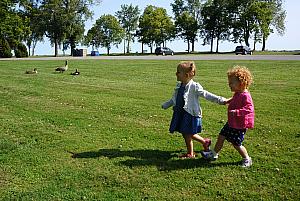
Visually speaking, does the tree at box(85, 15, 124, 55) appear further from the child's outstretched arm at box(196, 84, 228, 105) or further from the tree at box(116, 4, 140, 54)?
the child's outstretched arm at box(196, 84, 228, 105)

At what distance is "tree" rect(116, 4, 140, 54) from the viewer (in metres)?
101

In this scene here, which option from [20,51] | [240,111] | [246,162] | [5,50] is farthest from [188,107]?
[20,51]

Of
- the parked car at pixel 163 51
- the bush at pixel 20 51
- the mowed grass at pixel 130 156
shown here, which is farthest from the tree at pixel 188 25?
the mowed grass at pixel 130 156

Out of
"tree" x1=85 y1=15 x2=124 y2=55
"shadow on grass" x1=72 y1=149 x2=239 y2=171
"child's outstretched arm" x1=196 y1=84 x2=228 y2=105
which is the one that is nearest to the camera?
"shadow on grass" x1=72 y1=149 x2=239 y2=171

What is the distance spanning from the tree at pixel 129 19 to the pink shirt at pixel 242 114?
96292 millimetres

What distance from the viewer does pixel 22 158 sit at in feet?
19.4

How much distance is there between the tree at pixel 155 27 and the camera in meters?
87.5

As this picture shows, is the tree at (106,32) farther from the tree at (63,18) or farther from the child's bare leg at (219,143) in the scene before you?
the child's bare leg at (219,143)

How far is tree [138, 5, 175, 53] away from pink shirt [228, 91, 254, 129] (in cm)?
8307

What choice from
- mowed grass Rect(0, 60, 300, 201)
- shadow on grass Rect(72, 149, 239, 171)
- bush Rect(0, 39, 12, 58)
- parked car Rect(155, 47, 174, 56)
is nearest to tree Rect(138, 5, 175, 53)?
parked car Rect(155, 47, 174, 56)

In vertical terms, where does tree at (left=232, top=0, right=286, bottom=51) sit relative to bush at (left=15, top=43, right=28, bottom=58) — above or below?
above

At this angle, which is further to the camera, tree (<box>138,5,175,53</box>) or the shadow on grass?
tree (<box>138,5,175,53</box>)

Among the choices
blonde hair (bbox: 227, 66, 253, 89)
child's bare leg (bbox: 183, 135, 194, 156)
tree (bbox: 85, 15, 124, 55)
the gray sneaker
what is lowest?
the gray sneaker

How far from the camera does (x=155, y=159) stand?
5.79 m
